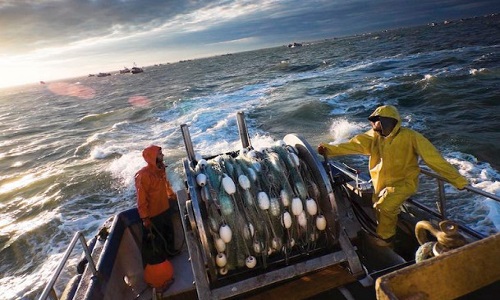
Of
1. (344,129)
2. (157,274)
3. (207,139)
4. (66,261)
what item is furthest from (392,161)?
(207,139)

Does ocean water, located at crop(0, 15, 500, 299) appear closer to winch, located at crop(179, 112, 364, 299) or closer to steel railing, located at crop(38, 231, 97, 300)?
steel railing, located at crop(38, 231, 97, 300)

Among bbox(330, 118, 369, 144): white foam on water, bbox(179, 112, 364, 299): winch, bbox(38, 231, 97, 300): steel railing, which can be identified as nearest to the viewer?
bbox(38, 231, 97, 300): steel railing

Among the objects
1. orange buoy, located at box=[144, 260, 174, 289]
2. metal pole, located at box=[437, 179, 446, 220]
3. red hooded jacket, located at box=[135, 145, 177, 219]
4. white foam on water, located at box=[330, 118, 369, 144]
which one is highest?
red hooded jacket, located at box=[135, 145, 177, 219]

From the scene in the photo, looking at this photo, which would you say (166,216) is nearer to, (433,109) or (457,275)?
(457,275)

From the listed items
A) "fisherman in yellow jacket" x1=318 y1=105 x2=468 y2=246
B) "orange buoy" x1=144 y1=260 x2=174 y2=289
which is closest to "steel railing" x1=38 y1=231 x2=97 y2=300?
"orange buoy" x1=144 y1=260 x2=174 y2=289

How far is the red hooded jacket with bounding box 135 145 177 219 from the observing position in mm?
5070

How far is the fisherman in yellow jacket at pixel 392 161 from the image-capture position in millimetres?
4535

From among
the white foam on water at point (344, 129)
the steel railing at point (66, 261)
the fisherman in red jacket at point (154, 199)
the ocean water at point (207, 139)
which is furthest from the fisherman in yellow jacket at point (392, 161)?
the white foam on water at point (344, 129)

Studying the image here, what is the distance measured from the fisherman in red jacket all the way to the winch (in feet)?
3.48

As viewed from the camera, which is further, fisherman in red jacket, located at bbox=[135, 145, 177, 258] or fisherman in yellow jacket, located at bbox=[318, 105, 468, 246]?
fisherman in red jacket, located at bbox=[135, 145, 177, 258]

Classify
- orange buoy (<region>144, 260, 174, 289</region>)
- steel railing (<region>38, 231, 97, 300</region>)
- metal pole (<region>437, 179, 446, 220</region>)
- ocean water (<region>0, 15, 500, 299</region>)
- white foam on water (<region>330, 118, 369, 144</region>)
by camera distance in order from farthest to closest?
white foam on water (<region>330, 118, 369, 144</region>) < ocean water (<region>0, 15, 500, 299</region>) < orange buoy (<region>144, 260, 174, 289</region>) < metal pole (<region>437, 179, 446, 220</region>) < steel railing (<region>38, 231, 97, 300</region>)

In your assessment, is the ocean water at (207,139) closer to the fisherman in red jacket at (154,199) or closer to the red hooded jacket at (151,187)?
the fisherman in red jacket at (154,199)

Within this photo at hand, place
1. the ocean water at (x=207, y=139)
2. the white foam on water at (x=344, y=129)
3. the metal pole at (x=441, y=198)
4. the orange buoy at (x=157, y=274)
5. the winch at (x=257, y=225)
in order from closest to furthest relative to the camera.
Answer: the winch at (x=257, y=225) → the metal pole at (x=441, y=198) → the orange buoy at (x=157, y=274) → the ocean water at (x=207, y=139) → the white foam on water at (x=344, y=129)

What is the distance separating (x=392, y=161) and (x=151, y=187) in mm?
3414
